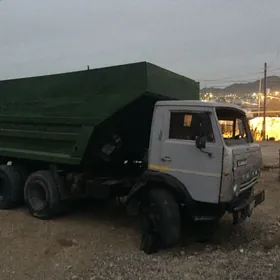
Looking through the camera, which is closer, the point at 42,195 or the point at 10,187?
the point at 42,195

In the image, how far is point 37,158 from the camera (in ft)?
24.8

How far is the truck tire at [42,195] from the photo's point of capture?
7.16 meters

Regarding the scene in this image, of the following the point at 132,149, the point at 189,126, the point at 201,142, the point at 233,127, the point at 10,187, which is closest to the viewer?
the point at 201,142

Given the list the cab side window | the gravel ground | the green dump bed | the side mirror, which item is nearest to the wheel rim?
the gravel ground

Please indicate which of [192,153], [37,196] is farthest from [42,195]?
[192,153]

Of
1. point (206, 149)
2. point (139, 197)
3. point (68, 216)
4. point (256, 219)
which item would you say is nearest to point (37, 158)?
point (68, 216)

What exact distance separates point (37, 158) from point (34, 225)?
1.35 metres

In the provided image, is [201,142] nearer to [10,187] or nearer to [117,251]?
[117,251]

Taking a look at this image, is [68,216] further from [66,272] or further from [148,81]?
[148,81]

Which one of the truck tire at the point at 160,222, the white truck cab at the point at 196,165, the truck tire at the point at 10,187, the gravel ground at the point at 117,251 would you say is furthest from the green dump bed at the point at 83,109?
the truck tire at the point at 160,222

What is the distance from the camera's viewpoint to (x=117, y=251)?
223 inches

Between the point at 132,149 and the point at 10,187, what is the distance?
2908mm

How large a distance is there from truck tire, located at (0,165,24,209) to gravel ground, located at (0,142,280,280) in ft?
1.24

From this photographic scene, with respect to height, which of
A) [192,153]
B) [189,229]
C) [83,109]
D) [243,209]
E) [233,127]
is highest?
[83,109]
